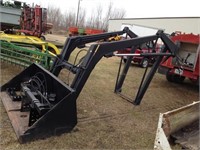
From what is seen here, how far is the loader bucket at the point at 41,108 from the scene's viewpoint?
3.40 metres

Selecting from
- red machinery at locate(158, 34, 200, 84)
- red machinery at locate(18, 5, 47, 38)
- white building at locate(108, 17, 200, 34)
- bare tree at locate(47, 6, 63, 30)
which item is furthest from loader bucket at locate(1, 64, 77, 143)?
bare tree at locate(47, 6, 63, 30)

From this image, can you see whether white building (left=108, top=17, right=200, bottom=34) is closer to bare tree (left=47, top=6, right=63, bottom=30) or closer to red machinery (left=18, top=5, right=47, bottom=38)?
red machinery (left=18, top=5, right=47, bottom=38)

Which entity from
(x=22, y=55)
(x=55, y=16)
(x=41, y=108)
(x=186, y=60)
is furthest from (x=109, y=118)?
(x=55, y=16)

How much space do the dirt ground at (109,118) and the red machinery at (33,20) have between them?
751 cm

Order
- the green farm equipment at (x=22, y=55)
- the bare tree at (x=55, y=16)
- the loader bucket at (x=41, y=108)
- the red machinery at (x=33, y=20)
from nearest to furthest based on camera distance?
the loader bucket at (x=41, y=108) < the green farm equipment at (x=22, y=55) < the red machinery at (x=33, y=20) < the bare tree at (x=55, y=16)

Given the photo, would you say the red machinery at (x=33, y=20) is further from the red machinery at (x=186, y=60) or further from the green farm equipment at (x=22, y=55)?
the red machinery at (x=186, y=60)

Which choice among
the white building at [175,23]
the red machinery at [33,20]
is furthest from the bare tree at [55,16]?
the red machinery at [33,20]

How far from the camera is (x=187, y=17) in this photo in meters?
25.5

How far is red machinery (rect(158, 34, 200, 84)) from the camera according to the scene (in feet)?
23.0

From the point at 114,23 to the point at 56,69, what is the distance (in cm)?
3512

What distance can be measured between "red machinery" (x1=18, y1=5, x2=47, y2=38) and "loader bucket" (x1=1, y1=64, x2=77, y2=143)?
10.4 meters

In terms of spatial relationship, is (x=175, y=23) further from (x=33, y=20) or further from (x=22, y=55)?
(x=22, y=55)

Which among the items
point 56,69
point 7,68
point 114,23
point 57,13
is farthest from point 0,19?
point 57,13

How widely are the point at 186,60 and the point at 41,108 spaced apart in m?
5.47
